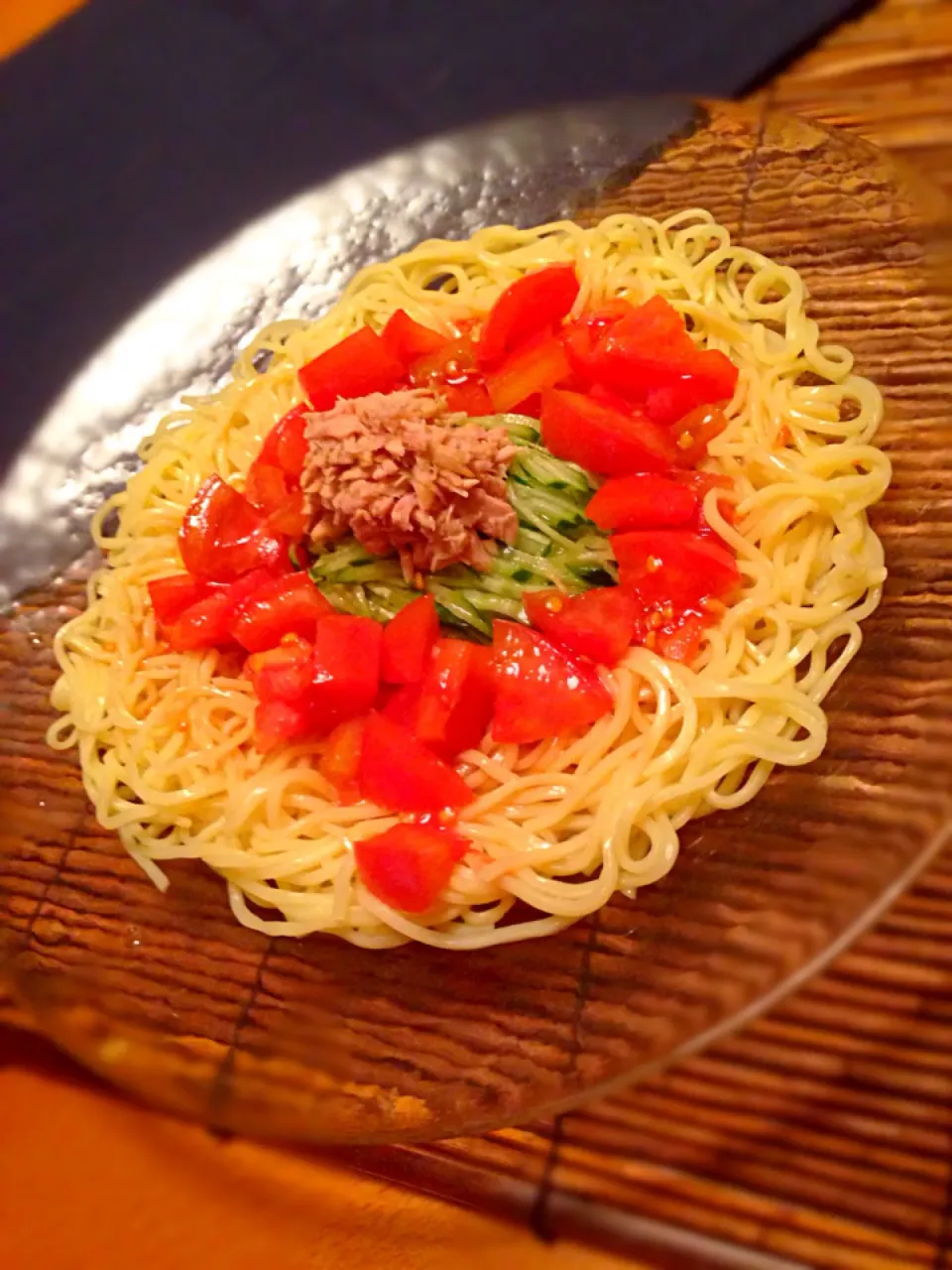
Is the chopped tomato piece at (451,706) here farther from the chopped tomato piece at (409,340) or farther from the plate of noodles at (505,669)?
the chopped tomato piece at (409,340)

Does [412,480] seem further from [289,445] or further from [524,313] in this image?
[524,313]

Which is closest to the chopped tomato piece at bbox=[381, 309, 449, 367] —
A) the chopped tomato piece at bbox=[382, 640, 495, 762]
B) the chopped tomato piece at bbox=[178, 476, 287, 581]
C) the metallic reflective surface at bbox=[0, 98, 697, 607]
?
the chopped tomato piece at bbox=[178, 476, 287, 581]

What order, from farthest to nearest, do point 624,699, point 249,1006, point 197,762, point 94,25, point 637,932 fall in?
1. point 94,25
2. point 197,762
3. point 624,699
4. point 249,1006
5. point 637,932

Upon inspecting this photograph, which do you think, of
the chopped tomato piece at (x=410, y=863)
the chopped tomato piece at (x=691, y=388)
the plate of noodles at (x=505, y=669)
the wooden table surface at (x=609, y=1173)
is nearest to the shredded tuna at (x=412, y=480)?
the plate of noodles at (x=505, y=669)

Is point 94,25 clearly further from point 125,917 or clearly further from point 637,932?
point 637,932

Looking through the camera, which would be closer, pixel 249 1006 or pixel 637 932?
pixel 637 932

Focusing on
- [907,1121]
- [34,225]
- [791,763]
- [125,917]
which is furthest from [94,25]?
[907,1121]

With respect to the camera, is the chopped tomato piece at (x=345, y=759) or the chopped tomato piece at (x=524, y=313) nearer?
the chopped tomato piece at (x=345, y=759)
